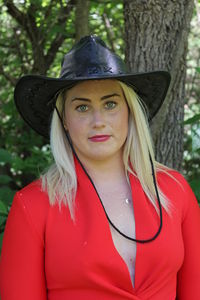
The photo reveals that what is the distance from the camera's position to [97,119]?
2.20 m

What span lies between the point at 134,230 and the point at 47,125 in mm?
730

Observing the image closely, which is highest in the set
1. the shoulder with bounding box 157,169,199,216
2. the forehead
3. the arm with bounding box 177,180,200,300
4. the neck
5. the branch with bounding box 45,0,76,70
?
the branch with bounding box 45,0,76,70

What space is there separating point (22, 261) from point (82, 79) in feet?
2.62

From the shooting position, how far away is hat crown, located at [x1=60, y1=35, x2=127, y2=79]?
219cm

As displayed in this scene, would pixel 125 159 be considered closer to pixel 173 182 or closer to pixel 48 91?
pixel 173 182

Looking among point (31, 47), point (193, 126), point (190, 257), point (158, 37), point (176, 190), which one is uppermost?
point (31, 47)

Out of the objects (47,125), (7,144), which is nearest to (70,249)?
(47,125)

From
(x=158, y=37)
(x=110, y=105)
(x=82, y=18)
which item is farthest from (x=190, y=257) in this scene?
(x=82, y=18)

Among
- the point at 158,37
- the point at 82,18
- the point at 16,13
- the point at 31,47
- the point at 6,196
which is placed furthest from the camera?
the point at 31,47

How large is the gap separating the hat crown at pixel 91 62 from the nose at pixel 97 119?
0.54 feet

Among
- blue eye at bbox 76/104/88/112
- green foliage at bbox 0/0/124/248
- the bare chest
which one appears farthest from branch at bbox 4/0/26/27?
the bare chest

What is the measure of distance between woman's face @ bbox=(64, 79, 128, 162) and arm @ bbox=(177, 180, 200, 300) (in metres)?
Answer: 0.48

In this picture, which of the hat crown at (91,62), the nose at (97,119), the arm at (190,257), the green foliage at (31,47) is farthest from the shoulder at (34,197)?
the green foliage at (31,47)

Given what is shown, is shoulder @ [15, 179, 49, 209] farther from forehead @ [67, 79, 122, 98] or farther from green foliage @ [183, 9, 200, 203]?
green foliage @ [183, 9, 200, 203]
